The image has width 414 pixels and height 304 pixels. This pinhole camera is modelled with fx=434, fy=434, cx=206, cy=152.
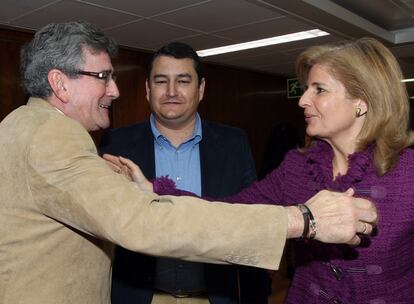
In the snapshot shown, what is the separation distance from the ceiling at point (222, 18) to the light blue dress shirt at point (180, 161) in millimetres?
2247

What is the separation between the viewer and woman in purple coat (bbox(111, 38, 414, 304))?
55.0 inches

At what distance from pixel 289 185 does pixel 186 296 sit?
78 centimetres

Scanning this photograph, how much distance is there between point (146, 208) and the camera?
102 cm

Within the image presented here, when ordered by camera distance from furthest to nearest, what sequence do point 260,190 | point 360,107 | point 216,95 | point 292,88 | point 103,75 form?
point 292,88 → point 216,95 → point 260,190 → point 360,107 → point 103,75

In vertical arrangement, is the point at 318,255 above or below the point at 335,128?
below

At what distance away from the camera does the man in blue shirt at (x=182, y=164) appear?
6.60ft

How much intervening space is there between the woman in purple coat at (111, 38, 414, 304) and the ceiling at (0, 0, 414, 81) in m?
2.76

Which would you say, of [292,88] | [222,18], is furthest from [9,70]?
[292,88]

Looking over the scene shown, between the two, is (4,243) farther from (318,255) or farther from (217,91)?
(217,91)

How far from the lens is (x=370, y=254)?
4.57ft

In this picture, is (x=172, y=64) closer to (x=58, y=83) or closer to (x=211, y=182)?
(x=211, y=182)

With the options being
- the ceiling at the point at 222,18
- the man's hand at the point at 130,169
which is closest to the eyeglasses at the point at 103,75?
the man's hand at the point at 130,169

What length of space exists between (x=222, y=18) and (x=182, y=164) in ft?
9.59

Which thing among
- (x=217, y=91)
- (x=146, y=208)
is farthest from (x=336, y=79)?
(x=217, y=91)
